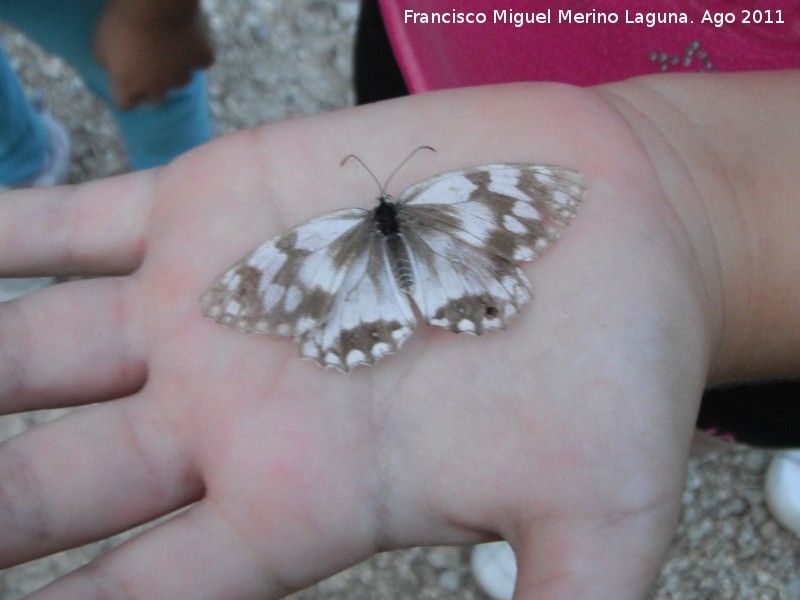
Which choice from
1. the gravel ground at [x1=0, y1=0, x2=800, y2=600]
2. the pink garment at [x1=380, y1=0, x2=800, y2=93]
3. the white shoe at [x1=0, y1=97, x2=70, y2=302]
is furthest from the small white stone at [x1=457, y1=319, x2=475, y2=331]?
the white shoe at [x1=0, y1=97, x2=70, y2=302]

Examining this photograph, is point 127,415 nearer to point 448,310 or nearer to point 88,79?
point 448,310

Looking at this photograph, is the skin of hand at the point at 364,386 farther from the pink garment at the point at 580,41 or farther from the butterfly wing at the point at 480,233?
the pink garment at the point at 580,41

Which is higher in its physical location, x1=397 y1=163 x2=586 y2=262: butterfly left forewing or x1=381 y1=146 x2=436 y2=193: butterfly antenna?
x1=381 y1=146 x2=436 y2=193: butterfly antenna

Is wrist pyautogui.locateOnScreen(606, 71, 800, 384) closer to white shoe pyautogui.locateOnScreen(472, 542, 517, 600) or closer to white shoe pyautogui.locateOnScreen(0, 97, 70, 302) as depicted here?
white shoe pyautogui.locateOnScreen(472, 542, 517, 600)

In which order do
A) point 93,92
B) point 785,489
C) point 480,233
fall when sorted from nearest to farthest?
point 480,233 < point 785,489 < point 93,92

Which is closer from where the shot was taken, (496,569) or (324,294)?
(324,294)

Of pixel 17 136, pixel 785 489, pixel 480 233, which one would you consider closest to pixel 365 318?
pixel 480 233

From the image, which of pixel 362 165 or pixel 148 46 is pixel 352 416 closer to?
pixel 362 165
